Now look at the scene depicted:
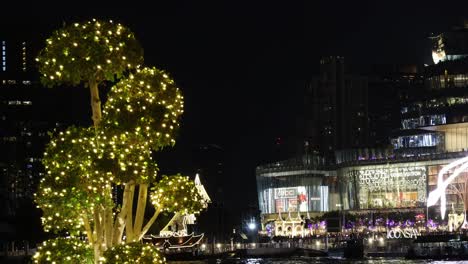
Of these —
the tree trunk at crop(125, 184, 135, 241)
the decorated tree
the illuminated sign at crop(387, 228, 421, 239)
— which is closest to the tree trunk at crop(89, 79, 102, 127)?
the decorated tree

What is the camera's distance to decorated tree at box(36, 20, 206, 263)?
2122 cm

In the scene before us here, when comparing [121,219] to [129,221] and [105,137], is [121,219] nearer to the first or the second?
[129,221]

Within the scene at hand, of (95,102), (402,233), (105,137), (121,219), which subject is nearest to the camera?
(105,137)

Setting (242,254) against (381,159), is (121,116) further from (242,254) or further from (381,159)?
(381,159)

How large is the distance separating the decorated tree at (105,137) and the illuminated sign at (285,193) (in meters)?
155

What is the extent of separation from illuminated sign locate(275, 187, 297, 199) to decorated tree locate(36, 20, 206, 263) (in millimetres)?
154773

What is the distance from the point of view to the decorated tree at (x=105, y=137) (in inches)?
835

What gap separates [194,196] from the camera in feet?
73.8

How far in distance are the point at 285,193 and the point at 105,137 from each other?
157 m

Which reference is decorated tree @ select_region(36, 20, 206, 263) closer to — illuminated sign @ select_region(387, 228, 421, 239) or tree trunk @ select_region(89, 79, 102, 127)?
tree trunk @ select_region(89, 79, 102, 127)

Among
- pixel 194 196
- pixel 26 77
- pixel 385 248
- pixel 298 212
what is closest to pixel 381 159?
pixel 298 212

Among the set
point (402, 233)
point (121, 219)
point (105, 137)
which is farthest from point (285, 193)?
point (105, 137)

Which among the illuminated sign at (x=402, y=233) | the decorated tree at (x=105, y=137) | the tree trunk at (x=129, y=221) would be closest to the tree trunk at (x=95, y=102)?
the decorated tree at (x=105, y=137)

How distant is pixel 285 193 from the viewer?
582 ft
